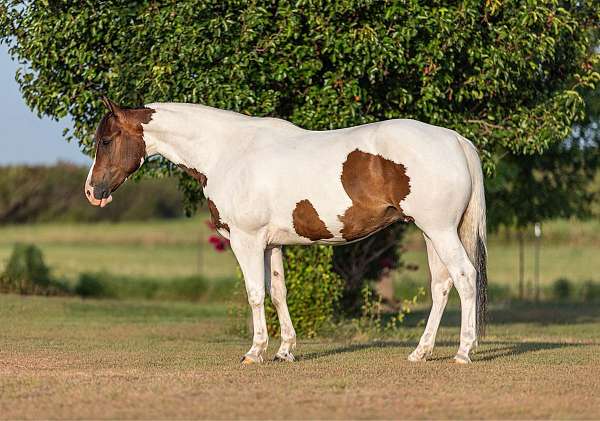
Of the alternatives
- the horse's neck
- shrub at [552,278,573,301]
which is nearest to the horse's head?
the horse's neck

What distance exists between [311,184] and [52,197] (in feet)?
148

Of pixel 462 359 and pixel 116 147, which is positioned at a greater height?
pixel 116 147

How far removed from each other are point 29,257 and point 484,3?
1404 centimetres

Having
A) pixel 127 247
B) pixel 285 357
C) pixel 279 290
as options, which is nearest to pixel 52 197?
pixel 127 247

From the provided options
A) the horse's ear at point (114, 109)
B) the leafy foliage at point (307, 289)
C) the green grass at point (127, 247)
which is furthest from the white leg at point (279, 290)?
the green grass at point (127, 247)

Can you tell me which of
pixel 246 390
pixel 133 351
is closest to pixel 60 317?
pixel 133 351

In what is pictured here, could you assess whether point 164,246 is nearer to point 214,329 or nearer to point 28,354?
point 214,329

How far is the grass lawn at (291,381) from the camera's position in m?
7.59

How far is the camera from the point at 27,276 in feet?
81.0

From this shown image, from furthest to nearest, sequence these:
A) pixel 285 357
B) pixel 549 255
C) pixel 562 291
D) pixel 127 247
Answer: pixel 127 247 < pixel 549 255 < pixel 562 291 < pixel 285 357

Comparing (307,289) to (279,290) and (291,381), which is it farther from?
(291,381)

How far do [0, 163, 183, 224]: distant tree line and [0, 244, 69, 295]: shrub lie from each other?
2613cm

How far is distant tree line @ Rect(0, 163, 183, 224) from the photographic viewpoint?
52.8 metres

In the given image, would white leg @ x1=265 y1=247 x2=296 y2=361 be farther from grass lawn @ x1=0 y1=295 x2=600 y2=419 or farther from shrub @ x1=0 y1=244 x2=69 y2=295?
shrub @ x1=0 y1=244 x2=69 y2=295
